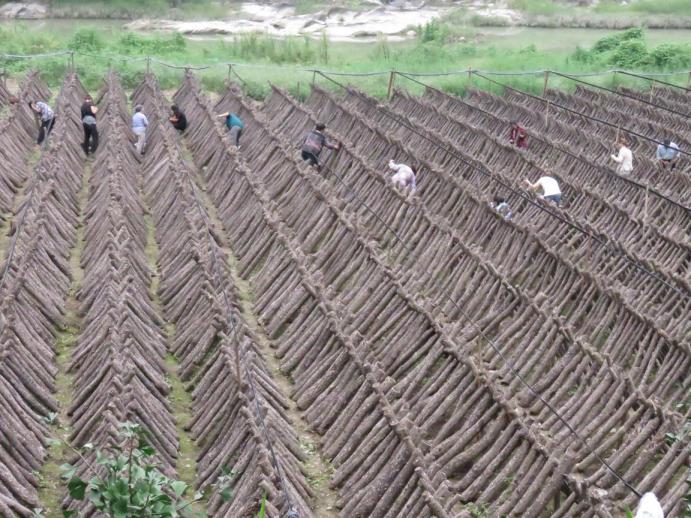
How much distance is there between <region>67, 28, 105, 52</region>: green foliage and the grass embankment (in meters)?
0.03

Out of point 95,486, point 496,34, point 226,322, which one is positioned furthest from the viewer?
point 496,34

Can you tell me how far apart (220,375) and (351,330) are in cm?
178

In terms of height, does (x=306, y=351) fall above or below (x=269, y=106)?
above

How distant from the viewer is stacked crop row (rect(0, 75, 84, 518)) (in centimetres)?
979

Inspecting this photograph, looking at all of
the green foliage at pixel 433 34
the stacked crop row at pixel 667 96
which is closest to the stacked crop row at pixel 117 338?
the stacked crop row at pixel 667 96

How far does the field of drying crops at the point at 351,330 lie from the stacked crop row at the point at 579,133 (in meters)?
0.15

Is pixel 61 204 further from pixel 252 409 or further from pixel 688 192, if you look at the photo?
pixel 688 192

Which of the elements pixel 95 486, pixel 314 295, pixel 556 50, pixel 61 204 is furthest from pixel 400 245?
pixel 556 50

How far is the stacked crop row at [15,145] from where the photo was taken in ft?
61.0

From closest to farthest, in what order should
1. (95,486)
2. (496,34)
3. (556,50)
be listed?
(95,486)
(556,50)
(496,34)

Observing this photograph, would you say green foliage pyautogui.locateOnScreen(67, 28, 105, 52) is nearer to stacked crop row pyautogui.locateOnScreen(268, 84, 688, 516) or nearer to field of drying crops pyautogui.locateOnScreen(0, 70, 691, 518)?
stacked crop row pyautogui.locateOnScreen(268, 84, 688, 516)

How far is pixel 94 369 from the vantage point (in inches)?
456

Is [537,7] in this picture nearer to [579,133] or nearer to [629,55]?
[629,55]

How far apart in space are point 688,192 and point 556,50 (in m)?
25.4
